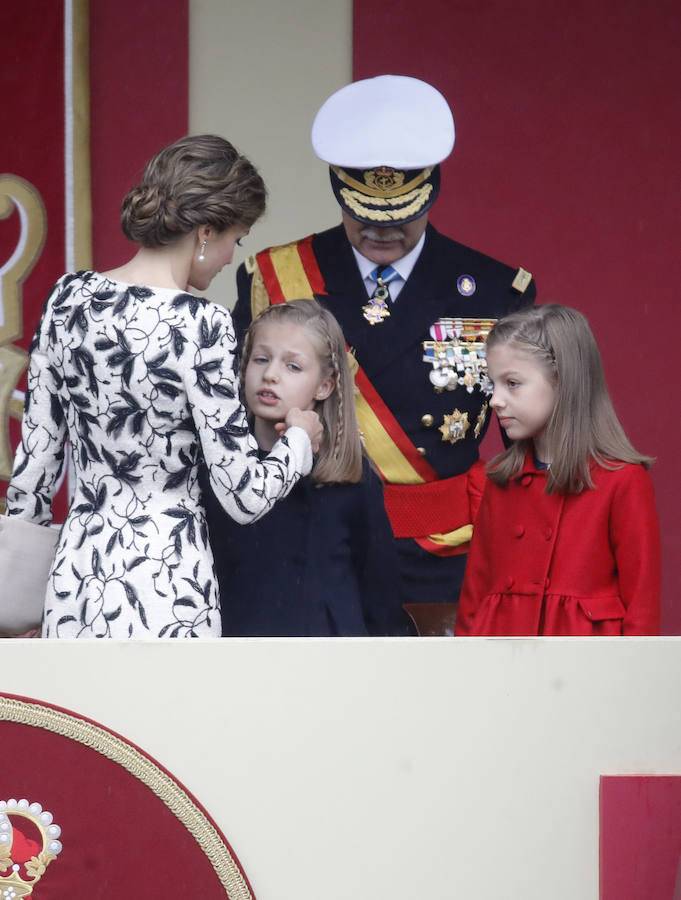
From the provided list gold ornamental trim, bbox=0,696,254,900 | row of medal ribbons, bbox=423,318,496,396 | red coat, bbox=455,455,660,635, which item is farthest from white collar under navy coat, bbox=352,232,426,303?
gold ornamental trim, bbox=0,696,254,900

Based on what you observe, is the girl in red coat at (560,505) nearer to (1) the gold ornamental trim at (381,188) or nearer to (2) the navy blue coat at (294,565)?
(2) the navy blue coat at (294,565)

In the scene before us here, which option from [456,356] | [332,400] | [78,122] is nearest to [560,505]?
[332,400]

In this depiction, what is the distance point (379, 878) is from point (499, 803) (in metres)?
0.16

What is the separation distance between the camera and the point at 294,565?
7.26 feet

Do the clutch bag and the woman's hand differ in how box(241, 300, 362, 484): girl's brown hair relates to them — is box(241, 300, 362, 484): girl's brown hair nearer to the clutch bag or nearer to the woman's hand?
the woman's hand

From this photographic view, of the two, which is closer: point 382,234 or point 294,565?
point 294,565

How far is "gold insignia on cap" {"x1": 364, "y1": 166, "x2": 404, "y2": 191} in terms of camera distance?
2498mm

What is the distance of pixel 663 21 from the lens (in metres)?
3.50

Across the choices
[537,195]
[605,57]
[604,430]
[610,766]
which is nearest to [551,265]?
[537,195]

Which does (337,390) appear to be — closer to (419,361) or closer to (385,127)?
(419,361)

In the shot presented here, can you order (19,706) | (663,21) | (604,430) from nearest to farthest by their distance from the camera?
(19,706), (604,430), (663,21)

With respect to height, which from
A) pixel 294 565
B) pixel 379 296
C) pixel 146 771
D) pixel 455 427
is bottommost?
pixel 146 771

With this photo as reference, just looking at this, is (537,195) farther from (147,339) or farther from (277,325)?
(147,339)

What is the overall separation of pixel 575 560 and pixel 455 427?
0.50 m
